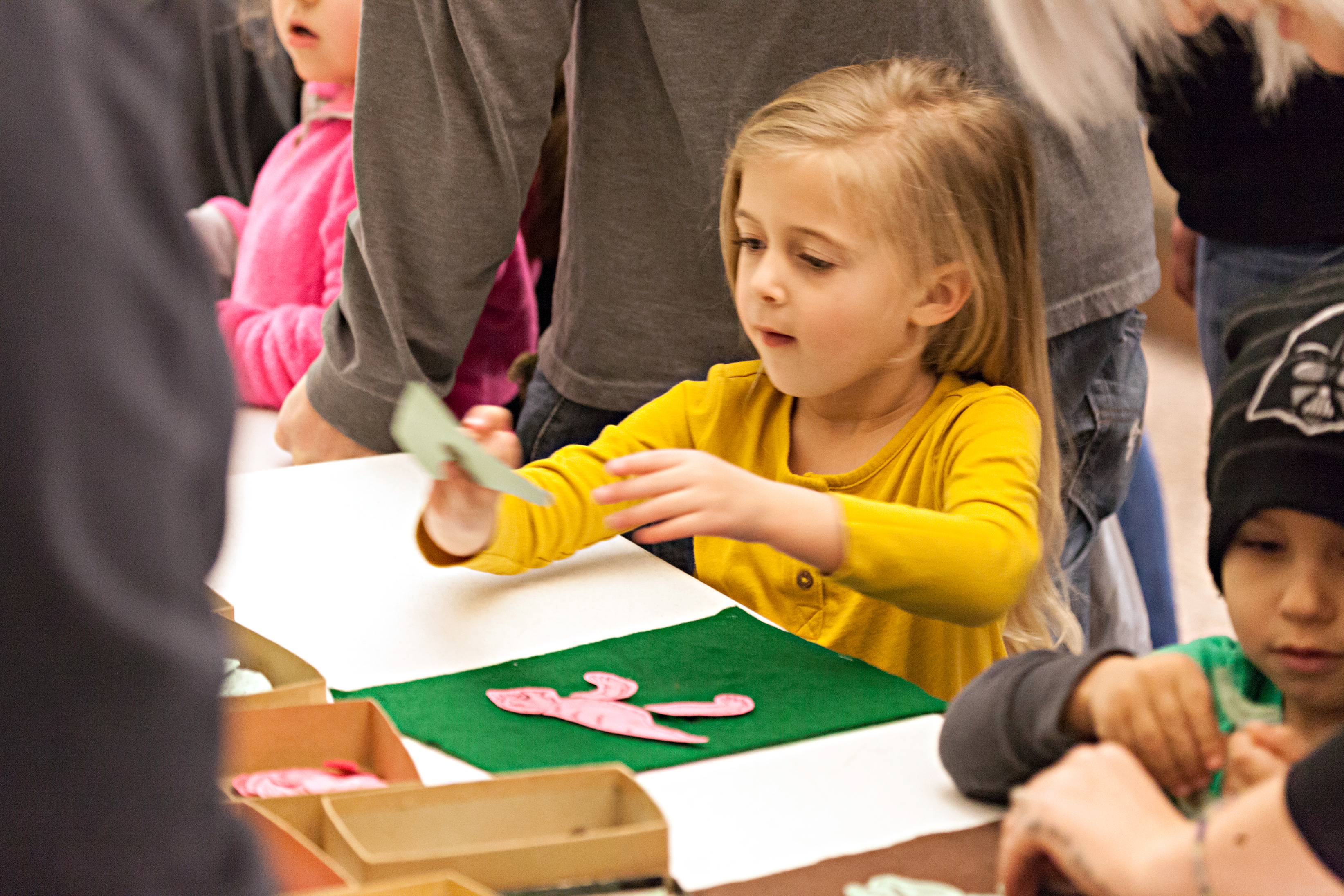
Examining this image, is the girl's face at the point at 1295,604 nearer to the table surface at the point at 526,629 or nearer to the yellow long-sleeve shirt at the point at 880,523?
the table surface at the point at 526,629

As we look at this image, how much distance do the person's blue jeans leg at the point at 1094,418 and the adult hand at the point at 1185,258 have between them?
2.21 ft

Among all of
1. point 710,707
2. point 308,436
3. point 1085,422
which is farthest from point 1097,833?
point 308,436

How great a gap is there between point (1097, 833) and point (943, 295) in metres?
0.69

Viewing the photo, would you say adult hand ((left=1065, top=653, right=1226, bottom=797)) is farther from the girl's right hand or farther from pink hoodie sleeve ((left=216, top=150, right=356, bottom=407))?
pink hoodie sleeve ((left=216, top=150, right=356, bottom=407))

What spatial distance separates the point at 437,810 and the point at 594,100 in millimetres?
952

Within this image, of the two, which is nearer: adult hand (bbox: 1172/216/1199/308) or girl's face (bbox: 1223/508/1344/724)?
girl's face (bbox: 1223/508/1344/724)

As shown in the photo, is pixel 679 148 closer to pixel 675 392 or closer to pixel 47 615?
pixel 675 392

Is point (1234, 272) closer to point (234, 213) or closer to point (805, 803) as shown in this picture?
point (805, 803)

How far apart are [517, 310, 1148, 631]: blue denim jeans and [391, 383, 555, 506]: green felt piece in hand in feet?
1.68

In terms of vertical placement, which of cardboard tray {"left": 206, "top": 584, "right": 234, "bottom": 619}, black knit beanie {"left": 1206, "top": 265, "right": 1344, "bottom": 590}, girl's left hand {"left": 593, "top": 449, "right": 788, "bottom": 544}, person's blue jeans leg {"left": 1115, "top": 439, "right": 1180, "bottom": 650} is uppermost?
Result: black knit beanie {"left": 1206, "top": 265, "right": 1344, "bottom": 590}

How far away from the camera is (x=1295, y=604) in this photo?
75 centimetres

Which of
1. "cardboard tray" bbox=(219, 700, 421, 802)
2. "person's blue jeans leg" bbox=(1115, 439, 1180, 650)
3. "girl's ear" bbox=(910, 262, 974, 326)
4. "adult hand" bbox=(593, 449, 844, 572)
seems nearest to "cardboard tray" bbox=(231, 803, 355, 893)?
"cardboard tray" bbox=(219, 700, 421, 802)

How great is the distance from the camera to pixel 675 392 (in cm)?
136

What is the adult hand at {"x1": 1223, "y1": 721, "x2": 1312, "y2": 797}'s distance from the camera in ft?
2.33
